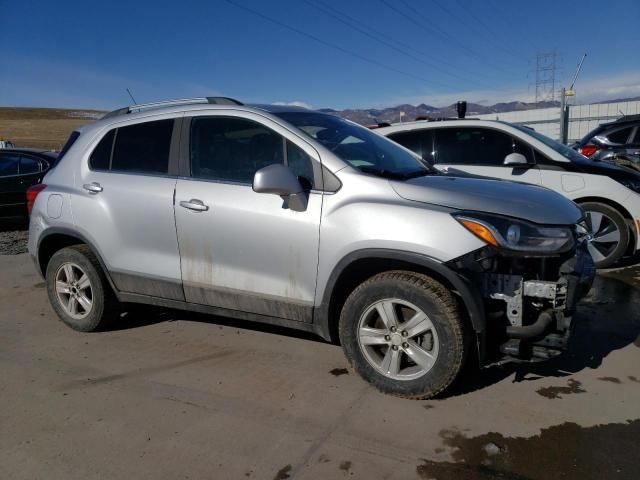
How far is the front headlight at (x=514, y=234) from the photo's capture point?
2765 millimetres

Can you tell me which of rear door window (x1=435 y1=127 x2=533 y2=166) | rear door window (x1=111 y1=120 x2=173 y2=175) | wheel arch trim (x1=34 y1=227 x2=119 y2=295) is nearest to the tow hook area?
rear door window (x1=111 y1=120 x2=173 y2=175)

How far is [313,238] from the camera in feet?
10.3

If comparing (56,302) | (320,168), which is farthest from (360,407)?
(56,302)

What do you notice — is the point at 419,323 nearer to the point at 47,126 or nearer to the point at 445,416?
the point at 445,416

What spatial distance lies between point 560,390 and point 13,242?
8261 mm

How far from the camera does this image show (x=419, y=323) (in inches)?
116

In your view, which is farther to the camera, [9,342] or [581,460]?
[9,342]

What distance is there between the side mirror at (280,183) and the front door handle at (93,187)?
1.60m

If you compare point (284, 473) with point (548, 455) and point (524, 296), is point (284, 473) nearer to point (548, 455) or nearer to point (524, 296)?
point (548, 455)

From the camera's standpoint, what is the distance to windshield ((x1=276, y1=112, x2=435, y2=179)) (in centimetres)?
340

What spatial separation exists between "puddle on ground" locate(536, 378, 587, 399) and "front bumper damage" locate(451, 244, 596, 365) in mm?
396

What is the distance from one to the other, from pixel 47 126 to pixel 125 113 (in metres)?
73.4

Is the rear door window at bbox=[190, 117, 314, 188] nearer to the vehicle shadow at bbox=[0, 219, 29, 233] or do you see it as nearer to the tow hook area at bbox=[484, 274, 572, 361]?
the tow hook area at bbox=[484, 274, 572, 361]

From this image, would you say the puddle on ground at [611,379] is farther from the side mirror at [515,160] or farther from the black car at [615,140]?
the black car at [615,140]
